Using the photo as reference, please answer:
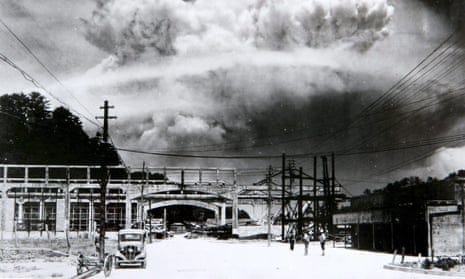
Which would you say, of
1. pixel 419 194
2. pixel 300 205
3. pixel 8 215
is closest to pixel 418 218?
pixel 419 194

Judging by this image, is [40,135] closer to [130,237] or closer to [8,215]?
[8,215]

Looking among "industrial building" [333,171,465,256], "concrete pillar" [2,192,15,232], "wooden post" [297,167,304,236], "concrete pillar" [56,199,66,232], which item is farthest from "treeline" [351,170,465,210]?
"concrete pillar" [2,192,15,232]

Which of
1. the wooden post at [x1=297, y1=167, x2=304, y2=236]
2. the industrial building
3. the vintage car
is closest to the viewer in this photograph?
the vintage car

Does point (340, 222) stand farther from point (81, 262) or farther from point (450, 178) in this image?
point (81, 262)

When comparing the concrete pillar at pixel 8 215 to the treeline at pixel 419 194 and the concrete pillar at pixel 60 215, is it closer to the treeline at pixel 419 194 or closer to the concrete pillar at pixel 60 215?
the concrete pillar at pixel 60 215

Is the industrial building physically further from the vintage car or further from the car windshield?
the car windshield

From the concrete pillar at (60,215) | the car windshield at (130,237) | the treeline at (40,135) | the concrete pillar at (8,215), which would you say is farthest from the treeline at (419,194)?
the concrete pillar at (8,215)
